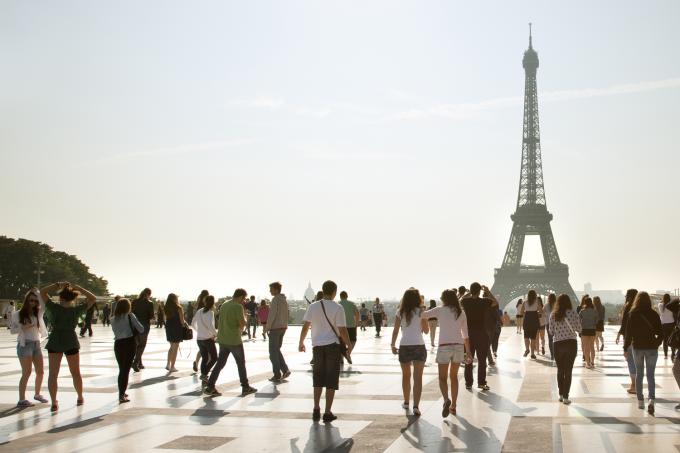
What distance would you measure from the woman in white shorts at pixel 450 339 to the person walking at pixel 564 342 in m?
1.53

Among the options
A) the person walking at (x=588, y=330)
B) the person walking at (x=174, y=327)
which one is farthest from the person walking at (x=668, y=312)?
the person walking at (x=174, y=327)

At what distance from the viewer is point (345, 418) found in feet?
31.0

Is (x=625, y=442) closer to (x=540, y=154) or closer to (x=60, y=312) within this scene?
(x=60, y=312)

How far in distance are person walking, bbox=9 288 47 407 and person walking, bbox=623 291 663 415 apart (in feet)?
26.7

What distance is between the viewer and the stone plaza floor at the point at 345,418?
768cm

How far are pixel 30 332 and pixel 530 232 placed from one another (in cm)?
8761

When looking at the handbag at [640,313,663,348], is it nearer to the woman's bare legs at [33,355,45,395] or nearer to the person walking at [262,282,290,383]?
the person walking at [262,282,290,383]

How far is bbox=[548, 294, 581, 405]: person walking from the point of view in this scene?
10750mm

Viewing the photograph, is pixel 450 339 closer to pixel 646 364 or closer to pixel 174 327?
pixel 646 364

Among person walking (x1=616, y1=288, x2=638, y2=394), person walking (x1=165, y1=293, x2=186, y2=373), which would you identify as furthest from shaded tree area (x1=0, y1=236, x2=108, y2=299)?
person walking (x1=616, y1=288, x2=638, y2=394)

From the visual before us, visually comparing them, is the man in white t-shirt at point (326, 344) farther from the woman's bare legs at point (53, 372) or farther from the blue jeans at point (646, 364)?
the blue jeans at point (646, 364)

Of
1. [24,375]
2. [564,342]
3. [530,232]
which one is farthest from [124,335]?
[530,232]

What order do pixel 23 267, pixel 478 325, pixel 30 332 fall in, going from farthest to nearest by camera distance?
1. pixel 23 267
2. pixel 478 325
3. pixel 30 332

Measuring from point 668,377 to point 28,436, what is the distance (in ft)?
37.2
